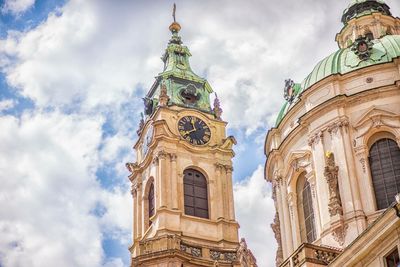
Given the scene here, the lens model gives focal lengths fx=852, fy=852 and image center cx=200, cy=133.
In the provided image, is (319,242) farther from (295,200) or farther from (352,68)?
(352,68)

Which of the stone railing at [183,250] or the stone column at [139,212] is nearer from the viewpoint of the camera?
the stone railing at [183,250]

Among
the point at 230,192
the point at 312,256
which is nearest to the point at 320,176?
the point at 312,256

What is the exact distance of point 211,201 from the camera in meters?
51.2

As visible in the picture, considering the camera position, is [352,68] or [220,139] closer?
[352,68]

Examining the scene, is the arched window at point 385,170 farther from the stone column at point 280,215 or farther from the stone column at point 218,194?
the stone column at point 218,194

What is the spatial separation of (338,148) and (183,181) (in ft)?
58.7

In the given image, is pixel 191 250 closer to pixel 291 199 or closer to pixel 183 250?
pixel 183 250

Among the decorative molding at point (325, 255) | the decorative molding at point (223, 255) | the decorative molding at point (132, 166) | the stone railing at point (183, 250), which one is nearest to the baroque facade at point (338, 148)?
the decorative molding at point (325, 255)

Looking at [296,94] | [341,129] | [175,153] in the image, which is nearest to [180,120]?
[175,153]

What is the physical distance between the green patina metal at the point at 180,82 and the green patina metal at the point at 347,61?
55.4 ft

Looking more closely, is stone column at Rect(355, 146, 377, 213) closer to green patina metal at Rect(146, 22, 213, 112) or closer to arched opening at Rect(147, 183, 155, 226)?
arched opening at Rect(147, 183, 155, 226)

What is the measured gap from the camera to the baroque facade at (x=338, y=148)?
33531 millimetres

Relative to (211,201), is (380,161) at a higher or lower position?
lower

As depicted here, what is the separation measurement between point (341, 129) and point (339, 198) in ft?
10.7
